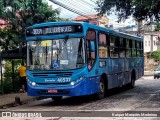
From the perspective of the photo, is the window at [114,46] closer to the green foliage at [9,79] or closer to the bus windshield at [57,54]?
the bus windshield at [57,54]

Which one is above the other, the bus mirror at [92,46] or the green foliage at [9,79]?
the bus mirror at [92,46]

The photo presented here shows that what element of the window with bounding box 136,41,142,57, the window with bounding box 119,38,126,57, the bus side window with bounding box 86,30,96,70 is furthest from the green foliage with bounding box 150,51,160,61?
the bus side window with bounding box 86,30,96,70

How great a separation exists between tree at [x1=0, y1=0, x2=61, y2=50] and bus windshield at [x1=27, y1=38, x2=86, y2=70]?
5157 millimetres

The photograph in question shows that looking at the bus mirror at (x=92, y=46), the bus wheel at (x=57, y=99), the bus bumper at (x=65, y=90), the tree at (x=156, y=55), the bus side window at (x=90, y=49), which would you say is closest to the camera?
the bus bumper at (x=65, y=90)

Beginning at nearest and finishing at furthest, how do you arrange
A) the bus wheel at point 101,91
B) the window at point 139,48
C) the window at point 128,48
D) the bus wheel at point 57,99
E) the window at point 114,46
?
the bus wheel at point 101,91, the bus wheel at point 57,99, the window at point 114,46, the window at point 128,48, the window at point 139,48

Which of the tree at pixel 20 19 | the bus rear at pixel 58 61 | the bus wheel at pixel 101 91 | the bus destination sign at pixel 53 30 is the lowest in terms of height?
the bus wheel at pixel 101 91

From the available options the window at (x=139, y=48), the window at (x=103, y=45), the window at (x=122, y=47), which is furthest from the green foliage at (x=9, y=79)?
the window at (x=139, y=48)

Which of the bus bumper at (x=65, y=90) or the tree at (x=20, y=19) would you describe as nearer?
the bus bumper at (x=65, y=90)

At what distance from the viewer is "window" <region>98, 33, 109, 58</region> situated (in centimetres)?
1677

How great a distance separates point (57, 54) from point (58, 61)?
0.27 metres

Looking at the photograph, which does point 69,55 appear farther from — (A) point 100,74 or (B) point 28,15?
(B) point 28,15

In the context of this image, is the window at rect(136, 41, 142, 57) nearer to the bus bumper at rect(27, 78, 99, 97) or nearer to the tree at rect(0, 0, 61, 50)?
the tree at rect(0, 0, 61, 50)

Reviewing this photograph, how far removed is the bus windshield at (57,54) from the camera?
1480 cm

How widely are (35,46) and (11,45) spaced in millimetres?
5981
